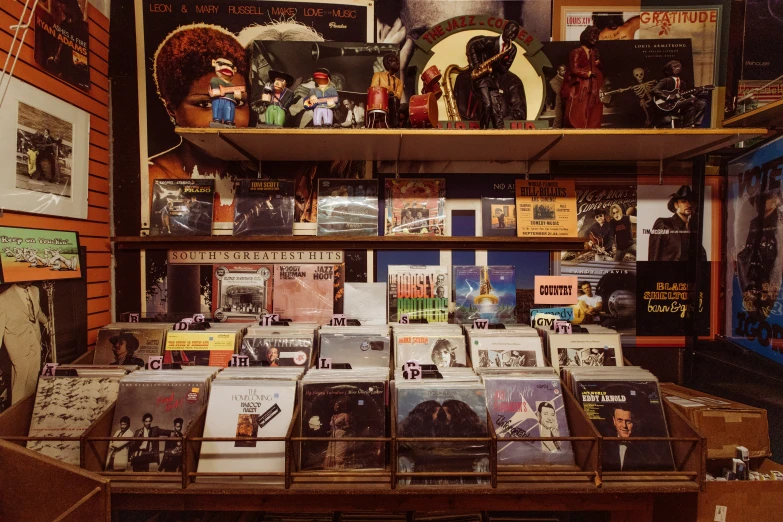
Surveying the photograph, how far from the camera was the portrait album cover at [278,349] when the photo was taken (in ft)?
6.46

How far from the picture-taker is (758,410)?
1.92 meters

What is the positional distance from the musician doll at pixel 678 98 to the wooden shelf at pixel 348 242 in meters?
0.73

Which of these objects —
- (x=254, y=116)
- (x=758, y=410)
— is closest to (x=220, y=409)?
(x=254, y=116)

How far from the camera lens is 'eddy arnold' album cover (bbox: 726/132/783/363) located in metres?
2.03

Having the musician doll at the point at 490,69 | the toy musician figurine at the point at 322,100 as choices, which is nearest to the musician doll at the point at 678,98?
the musician doll at the point at 490,69

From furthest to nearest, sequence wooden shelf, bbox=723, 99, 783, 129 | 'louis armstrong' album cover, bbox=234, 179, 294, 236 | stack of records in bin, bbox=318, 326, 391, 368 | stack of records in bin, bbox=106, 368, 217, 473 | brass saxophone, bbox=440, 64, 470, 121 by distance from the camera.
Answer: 'louis armstrong' album cover, bbox=234, 179, 294, 236 → brass saxophone, bbox=440, 64, 470, 121 → stack of records in bin, bbox=318, 326, 391, 368 → wooden shelf, bbox=723, 99, 783, 129 → stack of records in bin, bbox=106, 368, 217, 473

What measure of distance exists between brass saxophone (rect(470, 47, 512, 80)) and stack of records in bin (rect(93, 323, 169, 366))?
190 cm

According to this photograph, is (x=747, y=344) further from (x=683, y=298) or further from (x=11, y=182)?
(x=11, y=182)

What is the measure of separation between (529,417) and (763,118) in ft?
5.68

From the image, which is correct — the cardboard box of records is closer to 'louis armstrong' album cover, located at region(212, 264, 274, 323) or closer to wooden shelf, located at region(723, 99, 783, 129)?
wooden shelf, located at region(723, 99, 783, 129)

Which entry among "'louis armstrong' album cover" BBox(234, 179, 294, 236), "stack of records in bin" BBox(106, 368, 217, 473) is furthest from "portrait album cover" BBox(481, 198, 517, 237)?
"stack of records in bin" BBox(106, 368, 217, 473)

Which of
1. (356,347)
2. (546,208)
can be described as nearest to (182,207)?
(356,347)

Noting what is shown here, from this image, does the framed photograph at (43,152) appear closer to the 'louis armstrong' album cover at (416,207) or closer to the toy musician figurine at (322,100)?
the toy musician figurine at (322,100)

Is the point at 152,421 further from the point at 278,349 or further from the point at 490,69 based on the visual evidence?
the point at 490,69
